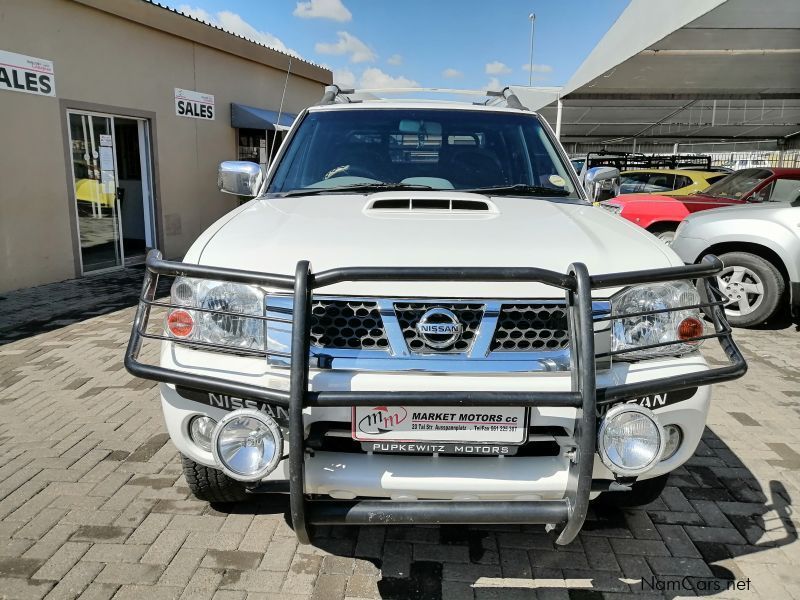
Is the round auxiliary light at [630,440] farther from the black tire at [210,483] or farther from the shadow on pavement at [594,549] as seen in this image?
the black tire at [210,483]

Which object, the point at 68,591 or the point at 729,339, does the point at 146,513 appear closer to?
the point at 68,591

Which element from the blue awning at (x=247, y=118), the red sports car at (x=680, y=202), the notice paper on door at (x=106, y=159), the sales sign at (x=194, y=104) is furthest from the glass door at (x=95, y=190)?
the red sports car at (x=680, y=202)

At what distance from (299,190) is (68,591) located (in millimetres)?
2167

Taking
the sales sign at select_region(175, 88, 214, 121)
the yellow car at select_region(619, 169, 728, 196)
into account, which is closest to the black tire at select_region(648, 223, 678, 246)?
the yellow car at select_region(619, 169, 728, 196)

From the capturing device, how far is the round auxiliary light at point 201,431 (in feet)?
7.73

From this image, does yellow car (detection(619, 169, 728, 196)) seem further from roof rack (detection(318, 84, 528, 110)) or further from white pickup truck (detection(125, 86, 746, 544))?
white pickup truck (detection(125, 86, 746, 544))

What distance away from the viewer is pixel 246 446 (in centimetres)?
208

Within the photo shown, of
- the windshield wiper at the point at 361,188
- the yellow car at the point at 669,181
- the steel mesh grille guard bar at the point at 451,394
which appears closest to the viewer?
the steel mesh grille guard bar at the point at 451,394

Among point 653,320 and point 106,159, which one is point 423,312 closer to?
point 653,320

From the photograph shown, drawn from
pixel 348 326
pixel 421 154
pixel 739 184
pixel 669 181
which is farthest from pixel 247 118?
pixel 348 326

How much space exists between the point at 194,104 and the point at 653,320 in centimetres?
1116

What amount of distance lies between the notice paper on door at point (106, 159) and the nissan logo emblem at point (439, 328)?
30.4 ft

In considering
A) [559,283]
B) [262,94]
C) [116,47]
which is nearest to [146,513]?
[559,283]

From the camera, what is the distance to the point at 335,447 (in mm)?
2242
